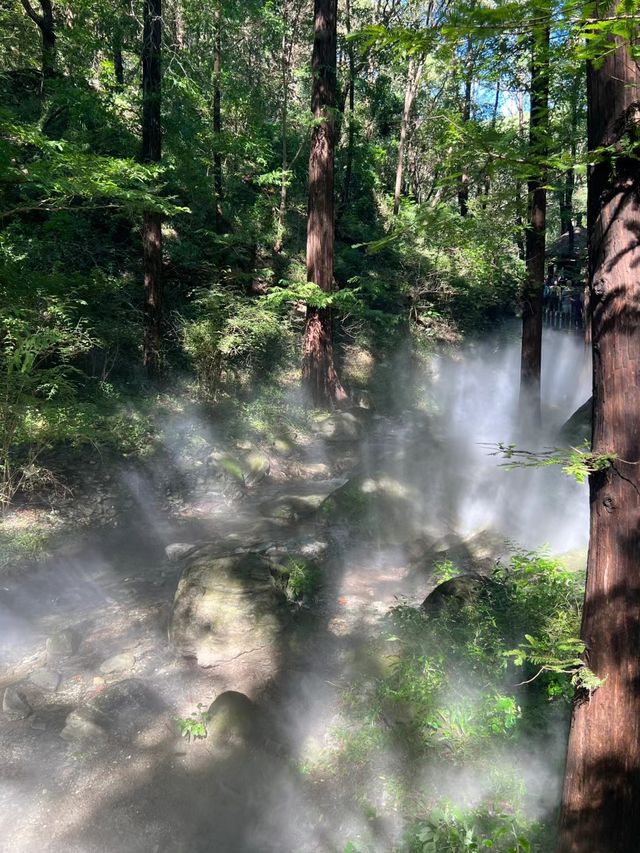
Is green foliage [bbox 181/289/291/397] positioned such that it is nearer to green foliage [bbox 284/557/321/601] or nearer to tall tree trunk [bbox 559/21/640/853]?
green foliage [bbox 284/557/321/601]

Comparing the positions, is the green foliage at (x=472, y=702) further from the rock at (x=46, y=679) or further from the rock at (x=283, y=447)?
the rock at (x=283, y=447)

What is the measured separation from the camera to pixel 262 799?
4.47 meters

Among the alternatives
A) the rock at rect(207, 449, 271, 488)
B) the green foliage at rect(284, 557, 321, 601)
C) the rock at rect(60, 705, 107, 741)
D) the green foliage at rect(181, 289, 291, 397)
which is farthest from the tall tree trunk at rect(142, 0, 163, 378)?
the rock at rect(60, 705, 107, 741)

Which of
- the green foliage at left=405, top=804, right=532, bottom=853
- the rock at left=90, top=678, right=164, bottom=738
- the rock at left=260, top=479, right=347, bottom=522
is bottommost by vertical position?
the rock at left=90, top=678, right=164, bottom=738

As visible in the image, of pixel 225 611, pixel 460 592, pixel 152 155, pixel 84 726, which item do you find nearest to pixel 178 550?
pixel 225 611

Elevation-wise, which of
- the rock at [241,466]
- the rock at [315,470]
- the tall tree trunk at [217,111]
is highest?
the tall tree trunk at [217,111]

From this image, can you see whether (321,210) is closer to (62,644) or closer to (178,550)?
(178,550)

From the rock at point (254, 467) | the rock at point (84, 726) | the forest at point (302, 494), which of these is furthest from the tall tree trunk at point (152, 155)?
the rock at point (84, 726)

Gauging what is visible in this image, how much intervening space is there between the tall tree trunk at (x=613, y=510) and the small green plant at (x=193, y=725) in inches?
125

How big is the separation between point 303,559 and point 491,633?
3.25 metres

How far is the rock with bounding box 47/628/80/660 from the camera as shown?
603 cm

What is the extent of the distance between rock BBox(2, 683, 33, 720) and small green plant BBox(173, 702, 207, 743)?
1463mm

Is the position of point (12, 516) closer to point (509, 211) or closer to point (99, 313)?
point (99, 313)

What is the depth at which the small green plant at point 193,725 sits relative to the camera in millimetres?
5000
